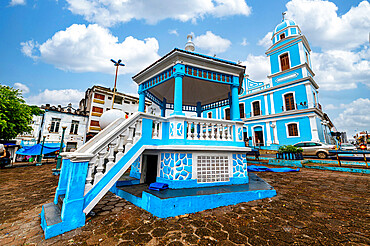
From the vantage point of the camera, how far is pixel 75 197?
3.32 m

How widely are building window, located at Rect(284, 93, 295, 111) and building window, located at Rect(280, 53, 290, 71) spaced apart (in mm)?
3989

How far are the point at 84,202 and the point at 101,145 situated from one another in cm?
129

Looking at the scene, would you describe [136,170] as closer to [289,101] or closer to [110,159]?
[110,159]

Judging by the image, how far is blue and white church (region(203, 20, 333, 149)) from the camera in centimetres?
1909

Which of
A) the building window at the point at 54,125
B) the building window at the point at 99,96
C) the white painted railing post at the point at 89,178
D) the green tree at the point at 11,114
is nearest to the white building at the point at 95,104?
the building window at the point at 99,96

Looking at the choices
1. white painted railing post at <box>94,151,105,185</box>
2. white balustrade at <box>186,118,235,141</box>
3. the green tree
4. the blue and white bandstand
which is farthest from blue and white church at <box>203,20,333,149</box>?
the green tree

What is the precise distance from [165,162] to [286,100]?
72.0ft

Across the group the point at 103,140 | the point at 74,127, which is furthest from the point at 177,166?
the point at 74,127

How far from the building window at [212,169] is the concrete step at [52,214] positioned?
387 centimetres

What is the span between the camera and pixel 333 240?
288 cm

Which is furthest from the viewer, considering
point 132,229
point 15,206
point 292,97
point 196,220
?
point 292,97

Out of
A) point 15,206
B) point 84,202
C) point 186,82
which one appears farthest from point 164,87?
point 15,206

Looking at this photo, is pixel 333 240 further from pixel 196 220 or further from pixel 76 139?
pixel 76 139

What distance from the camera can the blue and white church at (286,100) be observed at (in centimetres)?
1909
